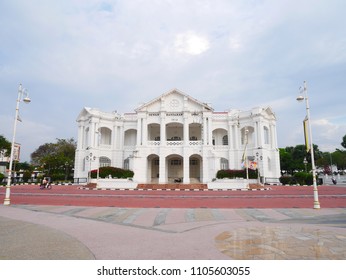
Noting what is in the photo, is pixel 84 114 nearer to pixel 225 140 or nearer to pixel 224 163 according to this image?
pixel 225 140

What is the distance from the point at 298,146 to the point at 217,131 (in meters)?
40.5

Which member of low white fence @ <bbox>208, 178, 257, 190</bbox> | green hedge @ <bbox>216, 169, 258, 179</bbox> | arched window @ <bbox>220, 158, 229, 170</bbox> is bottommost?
low white fence @ <bbox>208, 178, 257, 190</bbox>

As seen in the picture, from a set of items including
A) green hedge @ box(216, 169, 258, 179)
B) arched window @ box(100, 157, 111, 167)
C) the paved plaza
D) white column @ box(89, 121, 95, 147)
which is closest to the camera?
the paved plaza

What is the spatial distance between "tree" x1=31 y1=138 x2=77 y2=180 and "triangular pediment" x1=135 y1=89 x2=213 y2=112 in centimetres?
1967

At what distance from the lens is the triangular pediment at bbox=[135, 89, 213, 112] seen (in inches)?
1515

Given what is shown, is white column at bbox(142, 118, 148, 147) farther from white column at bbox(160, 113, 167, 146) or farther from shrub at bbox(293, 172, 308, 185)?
shrub at bbox(293, 172, 308, 185)

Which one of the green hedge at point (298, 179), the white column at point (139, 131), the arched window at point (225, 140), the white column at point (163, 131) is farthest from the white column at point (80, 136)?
the green hedge at point (298, 179)

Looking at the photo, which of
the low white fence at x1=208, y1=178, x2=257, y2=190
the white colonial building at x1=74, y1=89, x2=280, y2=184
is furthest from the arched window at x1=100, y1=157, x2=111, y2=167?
the low white fence at x1=208, y1=178, x2=257, y2=190

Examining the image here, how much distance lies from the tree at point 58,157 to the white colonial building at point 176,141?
8746 millimetres

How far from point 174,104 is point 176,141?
20.0 ft

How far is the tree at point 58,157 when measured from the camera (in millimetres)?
46156

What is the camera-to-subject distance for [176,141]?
37312 millimetres

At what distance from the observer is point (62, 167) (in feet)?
162

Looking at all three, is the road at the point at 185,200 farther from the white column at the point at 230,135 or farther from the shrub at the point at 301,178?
the white column at the point at 230,135
